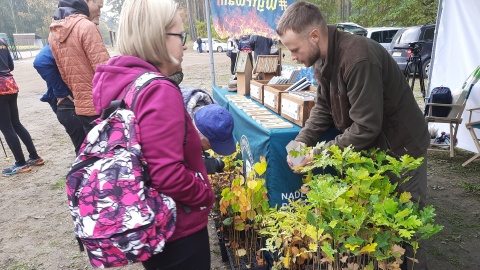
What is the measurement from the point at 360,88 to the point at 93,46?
6.22 feet

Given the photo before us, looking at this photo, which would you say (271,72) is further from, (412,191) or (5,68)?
(5,68)

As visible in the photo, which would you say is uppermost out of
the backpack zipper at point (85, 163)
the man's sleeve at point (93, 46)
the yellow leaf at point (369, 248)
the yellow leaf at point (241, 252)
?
the man's sleeve at point (93, 46)

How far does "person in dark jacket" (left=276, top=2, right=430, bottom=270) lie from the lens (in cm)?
158

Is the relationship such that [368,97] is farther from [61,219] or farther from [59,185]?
[59,185]

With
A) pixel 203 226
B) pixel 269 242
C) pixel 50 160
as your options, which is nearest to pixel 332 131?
pixel 269 242

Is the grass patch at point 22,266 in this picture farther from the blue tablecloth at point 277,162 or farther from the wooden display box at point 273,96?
the wooden display box at point 273,96

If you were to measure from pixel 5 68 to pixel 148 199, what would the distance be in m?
3.87

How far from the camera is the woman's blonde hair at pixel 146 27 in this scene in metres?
1.12

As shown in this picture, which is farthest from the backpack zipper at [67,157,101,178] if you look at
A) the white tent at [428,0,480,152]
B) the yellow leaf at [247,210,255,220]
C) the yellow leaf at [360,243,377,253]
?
the white tent at [428,0,480,152]

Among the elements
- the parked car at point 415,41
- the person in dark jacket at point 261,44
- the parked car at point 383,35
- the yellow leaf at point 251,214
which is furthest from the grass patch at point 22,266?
the parked car at point 383,35

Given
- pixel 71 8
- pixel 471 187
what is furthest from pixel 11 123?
pixel 471 187

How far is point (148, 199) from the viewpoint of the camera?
3.46 ft

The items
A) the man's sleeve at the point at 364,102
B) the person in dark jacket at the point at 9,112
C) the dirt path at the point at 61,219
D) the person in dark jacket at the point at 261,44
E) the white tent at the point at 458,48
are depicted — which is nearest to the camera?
the man's sleeve at the point at 364,102

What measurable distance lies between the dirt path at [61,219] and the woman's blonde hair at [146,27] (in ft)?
6.07
